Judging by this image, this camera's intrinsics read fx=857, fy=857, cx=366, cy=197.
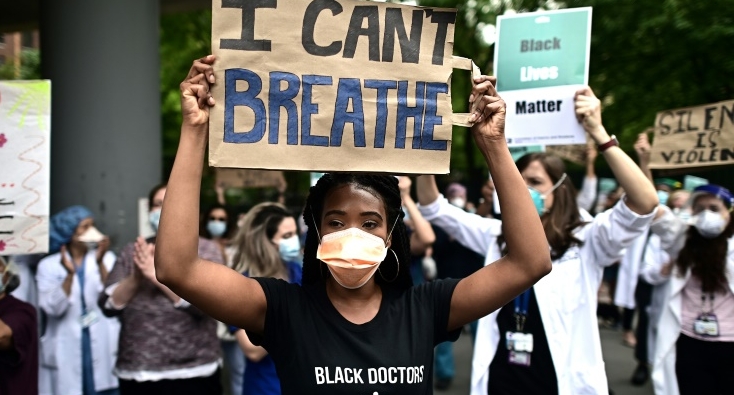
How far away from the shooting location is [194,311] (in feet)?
17.2

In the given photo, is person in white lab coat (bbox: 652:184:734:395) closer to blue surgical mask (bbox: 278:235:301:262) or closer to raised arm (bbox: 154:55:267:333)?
blue surgical mask (bbox: 278:235:301:262)

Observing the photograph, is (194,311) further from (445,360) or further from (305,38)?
(445,360)

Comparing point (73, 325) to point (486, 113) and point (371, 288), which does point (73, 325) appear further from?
point (486, 113)

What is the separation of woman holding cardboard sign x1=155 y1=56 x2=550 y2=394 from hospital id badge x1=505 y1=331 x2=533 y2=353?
4.92 feet

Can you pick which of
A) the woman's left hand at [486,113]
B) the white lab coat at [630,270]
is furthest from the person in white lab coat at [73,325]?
the white lab coat at [630,270]

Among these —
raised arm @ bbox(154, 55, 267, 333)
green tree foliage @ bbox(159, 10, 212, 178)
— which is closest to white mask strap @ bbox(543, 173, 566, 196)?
raised arm @ bbox(154, 55, 267, 333)

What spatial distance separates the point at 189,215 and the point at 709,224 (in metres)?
4.50

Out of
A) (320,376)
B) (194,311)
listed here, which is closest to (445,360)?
(194,311)

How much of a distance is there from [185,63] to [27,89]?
16398 mm

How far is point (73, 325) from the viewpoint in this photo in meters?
6.37

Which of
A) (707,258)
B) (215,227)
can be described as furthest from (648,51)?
(707,258)

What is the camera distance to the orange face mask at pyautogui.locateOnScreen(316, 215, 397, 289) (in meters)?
2.69

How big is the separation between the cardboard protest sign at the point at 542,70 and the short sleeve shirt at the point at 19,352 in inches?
123

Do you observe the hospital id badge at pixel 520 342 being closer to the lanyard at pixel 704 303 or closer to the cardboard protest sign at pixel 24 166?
the lanyard at pixel 704 303
